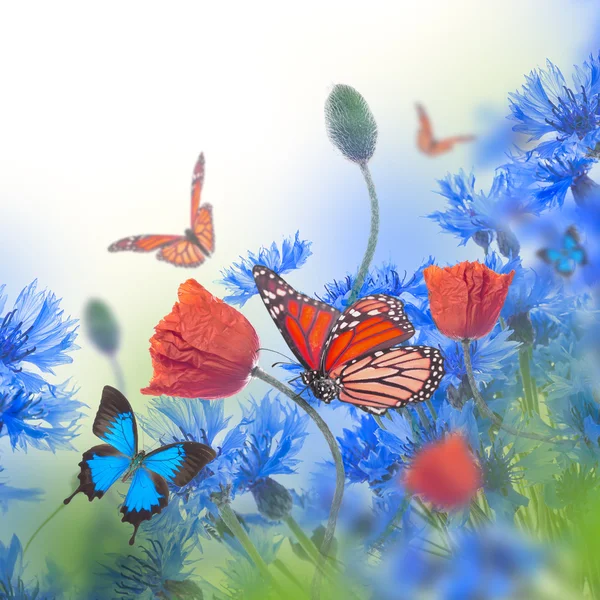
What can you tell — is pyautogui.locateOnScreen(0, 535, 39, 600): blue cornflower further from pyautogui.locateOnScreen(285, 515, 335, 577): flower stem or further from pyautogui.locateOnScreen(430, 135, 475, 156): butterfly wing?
pyautogui.locateOnScreen(430, 135, 475, 156): butterfly wing

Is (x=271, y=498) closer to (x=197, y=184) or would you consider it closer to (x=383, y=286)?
(x=383, y=286)

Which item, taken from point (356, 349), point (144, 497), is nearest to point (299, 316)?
point (356, 349)

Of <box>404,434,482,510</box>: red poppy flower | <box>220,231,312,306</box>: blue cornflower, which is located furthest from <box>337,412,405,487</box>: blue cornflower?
<box>220,231,312,306</box>: blue cornflower

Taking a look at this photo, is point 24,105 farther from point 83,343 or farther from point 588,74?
point 588,74

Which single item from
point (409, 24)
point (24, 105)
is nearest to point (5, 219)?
point (24, 105)

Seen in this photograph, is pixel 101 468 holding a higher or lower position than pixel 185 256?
lower

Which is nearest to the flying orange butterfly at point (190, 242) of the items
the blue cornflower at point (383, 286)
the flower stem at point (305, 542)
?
the blue cornflower at point (383, 286)
